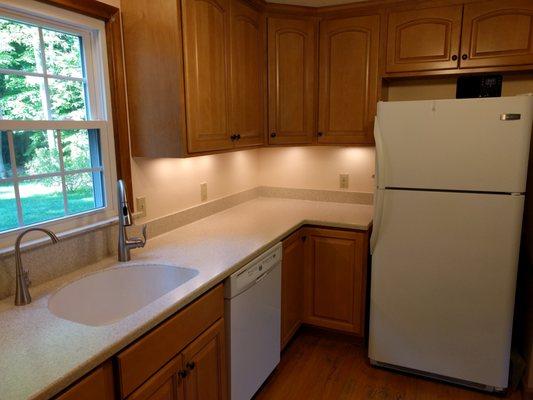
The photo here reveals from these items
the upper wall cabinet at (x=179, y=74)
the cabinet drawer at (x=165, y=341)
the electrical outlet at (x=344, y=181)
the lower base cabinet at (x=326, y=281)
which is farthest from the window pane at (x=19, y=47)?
the electrical outlet at (x=344, y=181)

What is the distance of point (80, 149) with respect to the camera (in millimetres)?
1815

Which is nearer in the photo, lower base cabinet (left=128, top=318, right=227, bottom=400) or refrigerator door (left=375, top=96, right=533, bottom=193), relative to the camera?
→ lower base cabinet (left=128, top=318, right=227, bottom=400)

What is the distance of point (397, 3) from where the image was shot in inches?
97.7

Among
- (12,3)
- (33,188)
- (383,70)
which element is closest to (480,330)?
(383,70)

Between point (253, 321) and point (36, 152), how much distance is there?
124cm

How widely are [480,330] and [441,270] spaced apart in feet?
1.28

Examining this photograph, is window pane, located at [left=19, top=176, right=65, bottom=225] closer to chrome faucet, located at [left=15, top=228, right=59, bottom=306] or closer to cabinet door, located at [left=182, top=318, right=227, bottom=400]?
chrome faucet, located at [left=15, top=228, right=59, bottom=306]

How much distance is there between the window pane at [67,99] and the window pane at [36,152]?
0.11 m

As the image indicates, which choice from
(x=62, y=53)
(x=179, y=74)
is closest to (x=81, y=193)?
(x=62, y=53)

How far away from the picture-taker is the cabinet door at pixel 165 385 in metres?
1.30

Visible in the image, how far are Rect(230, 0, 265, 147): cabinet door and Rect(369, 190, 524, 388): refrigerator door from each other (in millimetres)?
957

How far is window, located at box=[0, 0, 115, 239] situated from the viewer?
1.50 m

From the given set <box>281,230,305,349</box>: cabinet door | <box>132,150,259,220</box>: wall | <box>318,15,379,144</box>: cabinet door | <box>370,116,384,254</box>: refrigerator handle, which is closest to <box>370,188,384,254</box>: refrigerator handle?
<box>370,116,384,254</box>: refrigerator handle

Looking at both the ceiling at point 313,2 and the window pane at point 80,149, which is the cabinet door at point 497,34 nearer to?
the ceiling at point 313,2
